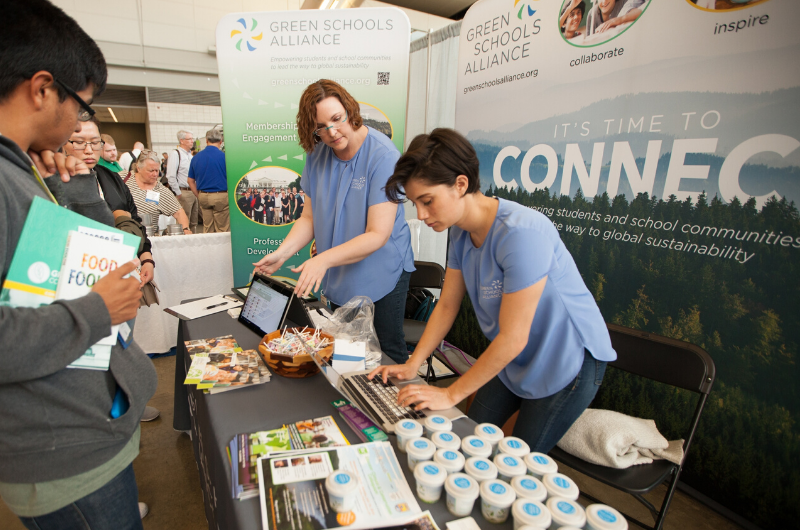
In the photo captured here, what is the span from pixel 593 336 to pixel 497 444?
20.5 inches

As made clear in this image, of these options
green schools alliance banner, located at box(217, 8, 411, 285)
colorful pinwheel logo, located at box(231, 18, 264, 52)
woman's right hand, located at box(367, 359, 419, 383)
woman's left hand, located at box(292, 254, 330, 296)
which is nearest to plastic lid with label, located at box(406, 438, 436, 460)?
woman's right hand, located at box(367, 359, 419, 383)

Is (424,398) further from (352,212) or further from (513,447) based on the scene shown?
(352,212)

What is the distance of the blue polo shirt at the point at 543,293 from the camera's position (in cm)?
103

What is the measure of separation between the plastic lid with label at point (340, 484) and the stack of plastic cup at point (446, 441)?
200 millimetres

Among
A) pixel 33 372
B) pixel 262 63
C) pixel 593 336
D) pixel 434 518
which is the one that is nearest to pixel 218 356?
pixel 33 372

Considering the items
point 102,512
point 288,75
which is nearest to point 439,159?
point 102,512

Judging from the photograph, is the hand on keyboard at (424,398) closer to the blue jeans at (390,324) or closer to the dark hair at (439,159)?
the dark hair at (439,159)

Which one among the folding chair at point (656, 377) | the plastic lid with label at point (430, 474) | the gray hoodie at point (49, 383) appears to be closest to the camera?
the gray hoodie at point (49, 383)

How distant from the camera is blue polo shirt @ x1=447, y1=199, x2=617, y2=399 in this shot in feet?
3.38

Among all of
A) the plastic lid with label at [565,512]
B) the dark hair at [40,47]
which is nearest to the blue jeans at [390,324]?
the plastic lid with label at [565,512]

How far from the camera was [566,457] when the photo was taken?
1.48 meters

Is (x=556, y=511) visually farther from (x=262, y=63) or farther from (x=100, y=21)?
(x=100, y=21)

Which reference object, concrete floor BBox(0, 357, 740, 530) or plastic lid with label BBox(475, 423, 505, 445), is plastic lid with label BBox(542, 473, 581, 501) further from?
concrete floor BBox(0, 357, 740, 530)

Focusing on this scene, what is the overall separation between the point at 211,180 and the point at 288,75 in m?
2.44
